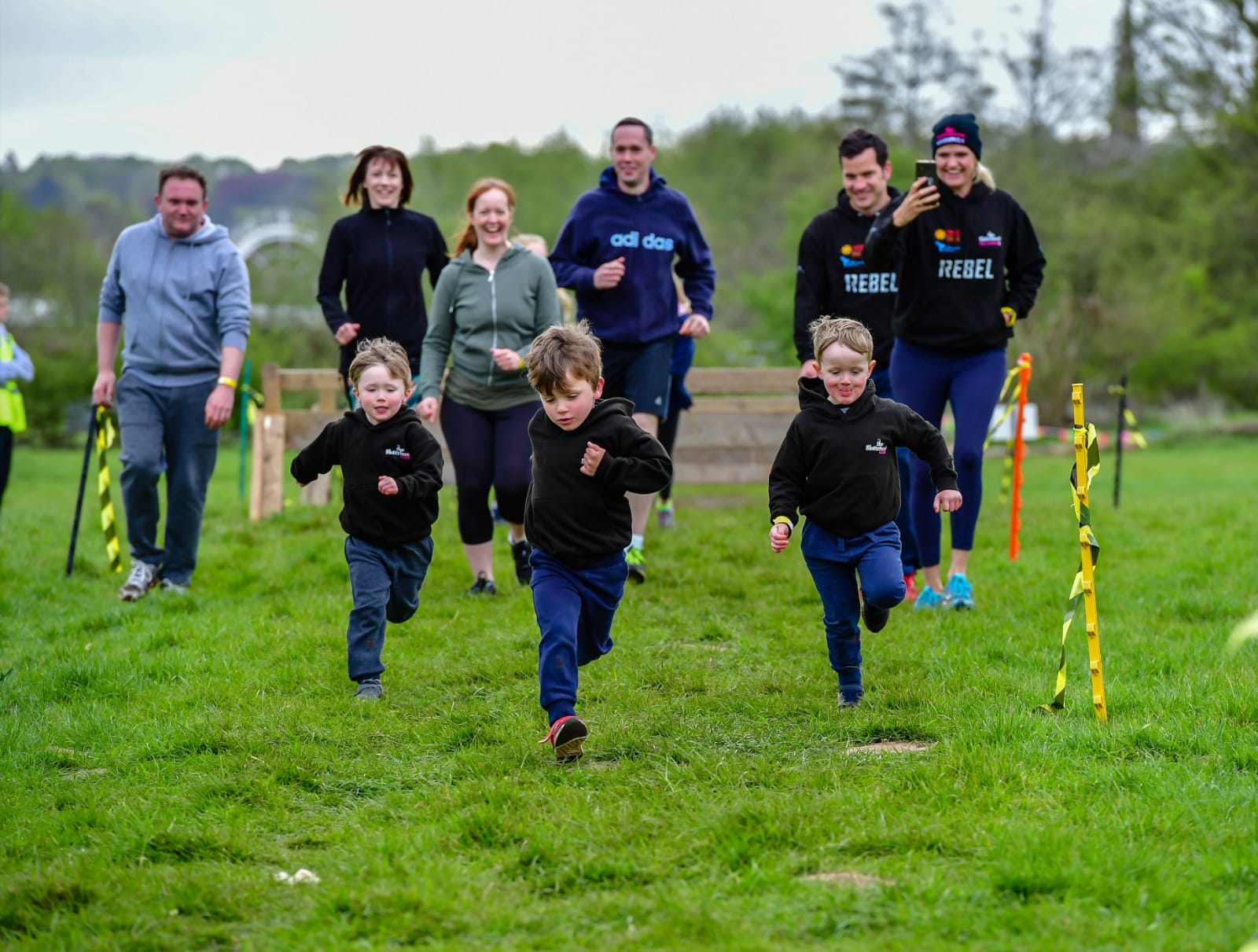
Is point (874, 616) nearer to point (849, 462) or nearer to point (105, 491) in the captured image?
point (849, 462)

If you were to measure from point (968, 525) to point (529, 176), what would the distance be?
1599 inches

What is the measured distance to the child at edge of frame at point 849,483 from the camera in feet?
18.2

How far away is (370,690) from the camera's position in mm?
5961

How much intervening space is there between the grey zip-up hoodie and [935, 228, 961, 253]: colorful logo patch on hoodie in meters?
4.02

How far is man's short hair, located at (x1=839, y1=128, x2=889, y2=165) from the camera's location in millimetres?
7770

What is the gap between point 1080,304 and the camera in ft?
95.9

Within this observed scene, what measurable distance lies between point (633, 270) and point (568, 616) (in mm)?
3654

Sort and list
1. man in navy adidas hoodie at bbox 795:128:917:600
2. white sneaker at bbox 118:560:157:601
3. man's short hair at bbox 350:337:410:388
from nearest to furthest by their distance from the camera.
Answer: man's short hair at bbox 350:337:410:388 → man in navy adidas hoodie at bbox 795:128:917:600 → white sneaker at bbox 118:560:157:601

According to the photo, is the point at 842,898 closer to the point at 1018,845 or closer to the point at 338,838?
the point at 1018,845

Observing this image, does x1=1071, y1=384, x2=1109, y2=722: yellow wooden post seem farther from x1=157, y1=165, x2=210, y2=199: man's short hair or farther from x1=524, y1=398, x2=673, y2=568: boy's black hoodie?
x1=157, y1=165, x2=210, y2=199: man's short hair

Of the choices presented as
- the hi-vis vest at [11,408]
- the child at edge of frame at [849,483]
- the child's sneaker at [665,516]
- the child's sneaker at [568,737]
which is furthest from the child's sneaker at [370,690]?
the hi-vis vest at [11,408]

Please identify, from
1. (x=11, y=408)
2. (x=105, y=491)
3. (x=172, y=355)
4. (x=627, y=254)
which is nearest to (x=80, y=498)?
(x=105, y=491)

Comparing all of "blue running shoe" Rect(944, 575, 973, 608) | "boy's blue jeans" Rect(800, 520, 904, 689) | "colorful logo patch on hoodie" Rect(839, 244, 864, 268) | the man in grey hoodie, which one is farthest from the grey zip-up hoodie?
"blue running shoe" Rect(944, 575, 973, 608)

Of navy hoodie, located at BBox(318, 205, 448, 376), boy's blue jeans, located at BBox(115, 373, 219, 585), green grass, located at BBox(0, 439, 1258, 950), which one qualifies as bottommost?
green grass, located at BBox(0, 439, 1258, 950)
